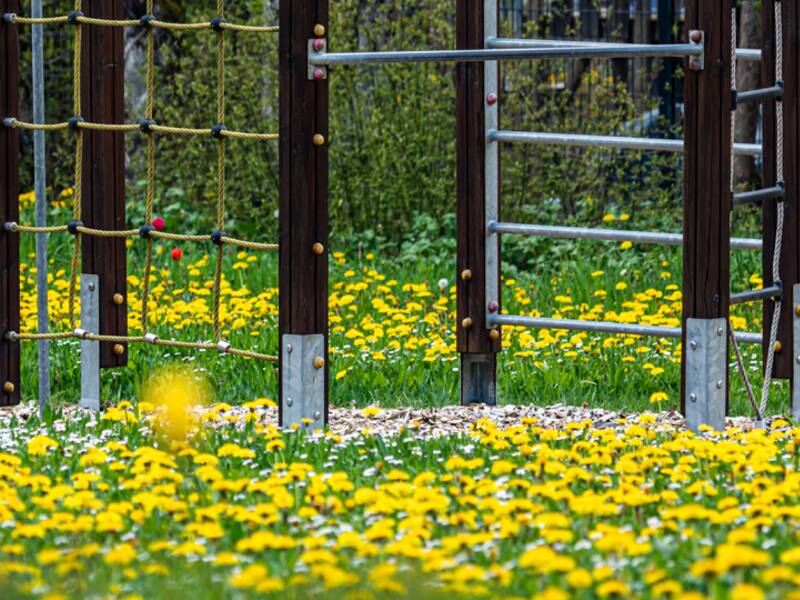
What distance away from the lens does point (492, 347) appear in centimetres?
514

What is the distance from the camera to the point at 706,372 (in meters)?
4.27

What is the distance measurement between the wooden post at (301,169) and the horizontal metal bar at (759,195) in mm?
1267

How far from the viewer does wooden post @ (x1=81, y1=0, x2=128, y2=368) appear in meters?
5.09

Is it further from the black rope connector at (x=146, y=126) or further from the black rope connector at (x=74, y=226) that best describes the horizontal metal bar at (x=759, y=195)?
the black rope connector at (x=74, y=226)

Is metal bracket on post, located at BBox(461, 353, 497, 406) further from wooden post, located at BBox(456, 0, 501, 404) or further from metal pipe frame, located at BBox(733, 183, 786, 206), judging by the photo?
metal pipe frame, located at BBox(733, 183, 786, 206)

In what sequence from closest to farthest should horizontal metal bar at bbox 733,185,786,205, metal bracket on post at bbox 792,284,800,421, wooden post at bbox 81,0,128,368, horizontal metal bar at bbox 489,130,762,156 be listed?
horizontal metal bar at bbox 733,185,786,205, metal bracket on post at bbox 792,284,800,421, horizontal metal bar at bbox 489,130,762,156, wooden post at bbox 81,0,128,368

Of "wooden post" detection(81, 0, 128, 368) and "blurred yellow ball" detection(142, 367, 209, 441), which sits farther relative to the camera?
"wooden post" detection(81, 0, 128, 368)

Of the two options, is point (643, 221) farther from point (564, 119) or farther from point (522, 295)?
point (522, 295)

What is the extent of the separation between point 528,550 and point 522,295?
4.44 m

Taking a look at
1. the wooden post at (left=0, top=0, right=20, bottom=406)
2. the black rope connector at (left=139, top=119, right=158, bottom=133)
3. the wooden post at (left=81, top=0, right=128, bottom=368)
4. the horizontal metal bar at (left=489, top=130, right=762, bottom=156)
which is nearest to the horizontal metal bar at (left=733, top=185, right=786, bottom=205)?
the horizontal metal bar at (left=489, top=130, right=762, bottom=156)

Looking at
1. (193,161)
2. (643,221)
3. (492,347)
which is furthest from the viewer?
(193,161)

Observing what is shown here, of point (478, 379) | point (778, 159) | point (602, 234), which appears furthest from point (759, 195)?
point (478, 379)

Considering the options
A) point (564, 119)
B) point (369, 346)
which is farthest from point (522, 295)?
point (564, 119)

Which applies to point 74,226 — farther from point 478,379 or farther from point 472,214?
point 478,379
